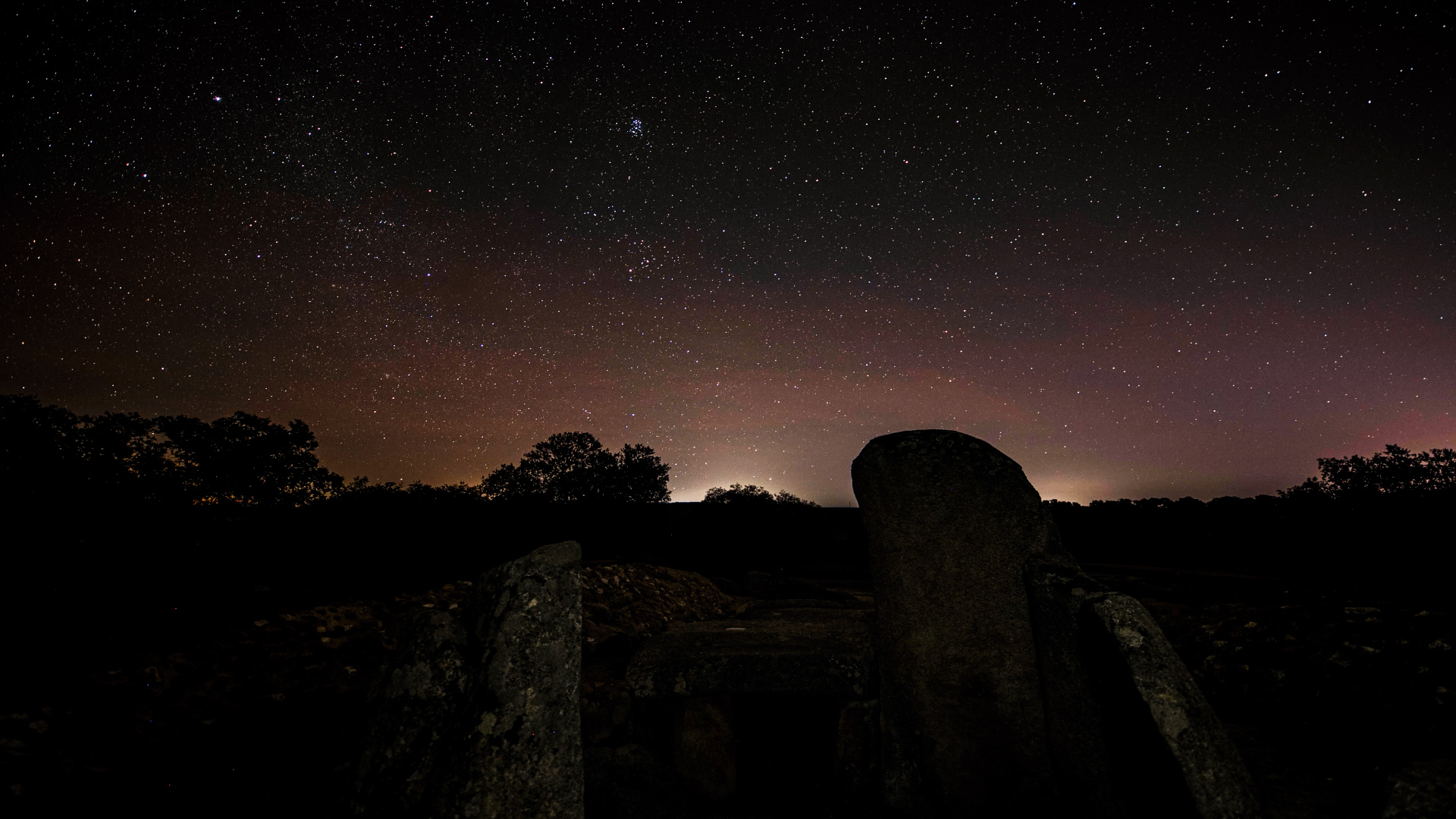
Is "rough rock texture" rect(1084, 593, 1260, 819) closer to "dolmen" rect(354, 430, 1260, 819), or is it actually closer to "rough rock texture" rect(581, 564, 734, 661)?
"dolmen" rect(354, 430, 1260, 819)

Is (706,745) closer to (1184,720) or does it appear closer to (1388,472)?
(1184,720)

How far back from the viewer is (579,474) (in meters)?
30.1

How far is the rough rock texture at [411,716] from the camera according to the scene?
90.9 inches

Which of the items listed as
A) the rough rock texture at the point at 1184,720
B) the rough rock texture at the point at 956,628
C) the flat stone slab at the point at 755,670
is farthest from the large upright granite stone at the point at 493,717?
the rough rock texture at the point at 1184,720

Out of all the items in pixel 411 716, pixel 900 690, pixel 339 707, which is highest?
pixel 411 716

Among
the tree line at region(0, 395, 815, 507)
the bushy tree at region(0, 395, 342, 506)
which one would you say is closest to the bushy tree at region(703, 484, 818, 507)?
the tree line at region(0, 395, 815, 507)

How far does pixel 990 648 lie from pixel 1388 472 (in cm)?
2985

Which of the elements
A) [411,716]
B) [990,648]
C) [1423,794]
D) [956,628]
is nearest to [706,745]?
[956,628]

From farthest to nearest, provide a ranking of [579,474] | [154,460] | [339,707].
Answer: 1. [579,474]
2. [154,460]
3. [339,707]

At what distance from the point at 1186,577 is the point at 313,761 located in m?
14.5

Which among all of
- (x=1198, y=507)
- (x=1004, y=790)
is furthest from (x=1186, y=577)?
(x=1004, y=790)

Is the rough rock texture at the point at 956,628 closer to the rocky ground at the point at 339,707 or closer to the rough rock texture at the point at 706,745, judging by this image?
the rough rock texture at the point at 706,745

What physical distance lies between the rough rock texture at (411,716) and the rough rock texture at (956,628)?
8.88 ft

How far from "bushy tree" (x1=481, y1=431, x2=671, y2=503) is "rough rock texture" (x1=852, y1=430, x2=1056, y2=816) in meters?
26.3
